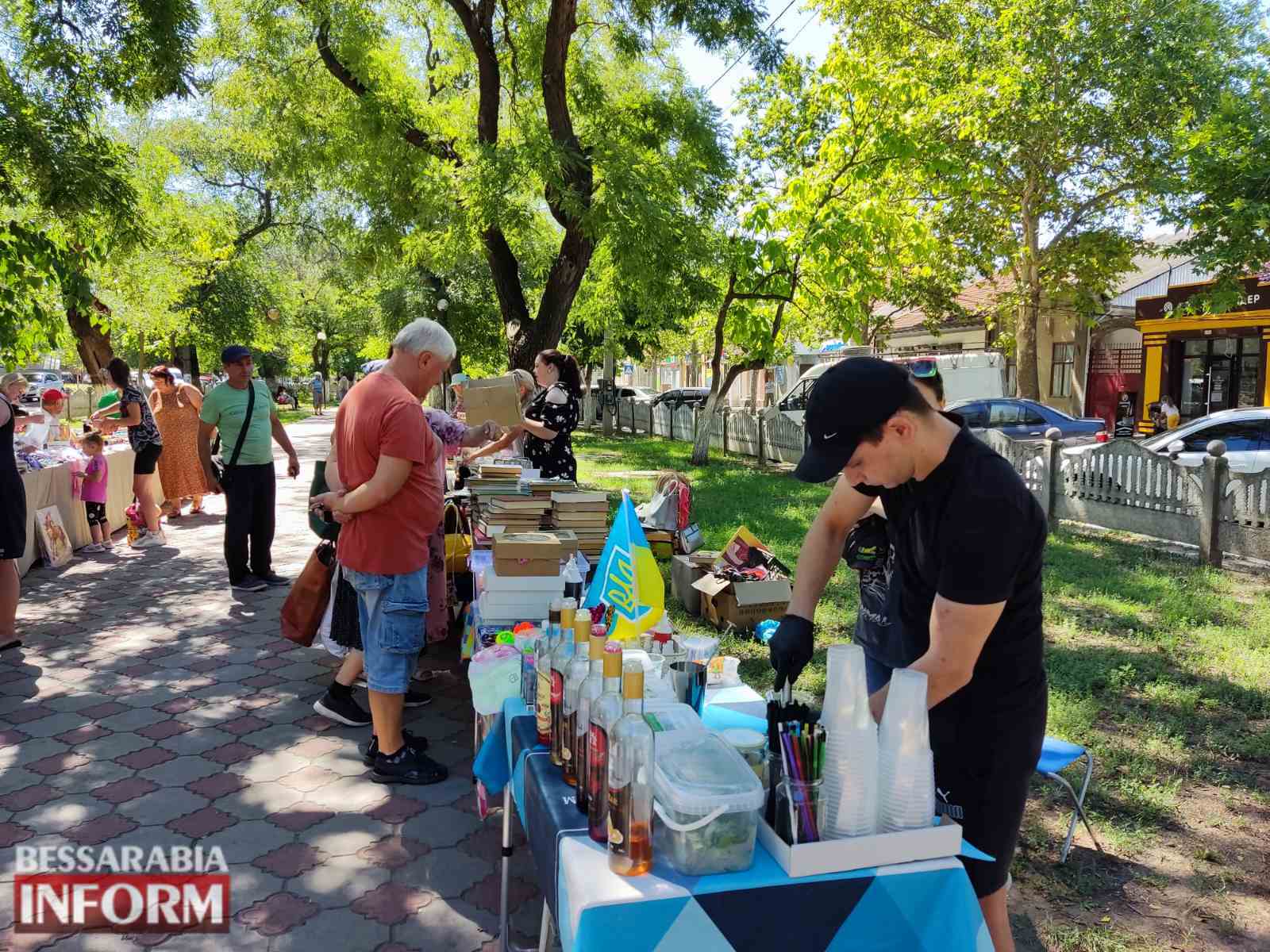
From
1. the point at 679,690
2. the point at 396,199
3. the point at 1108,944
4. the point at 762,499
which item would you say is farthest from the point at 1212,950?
the point at 396,199

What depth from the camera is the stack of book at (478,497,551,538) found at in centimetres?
478

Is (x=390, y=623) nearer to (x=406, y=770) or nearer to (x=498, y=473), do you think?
(x=406, y=770)

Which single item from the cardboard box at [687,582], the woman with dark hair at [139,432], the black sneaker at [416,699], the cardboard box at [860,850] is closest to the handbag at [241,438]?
the woman with dark hair at [139,432]

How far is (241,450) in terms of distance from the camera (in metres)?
6.59

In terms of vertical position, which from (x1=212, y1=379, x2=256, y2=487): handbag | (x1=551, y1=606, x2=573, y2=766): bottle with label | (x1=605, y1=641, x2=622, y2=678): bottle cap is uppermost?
(x1=212, y1=379, x2=256, y2=487): handbag

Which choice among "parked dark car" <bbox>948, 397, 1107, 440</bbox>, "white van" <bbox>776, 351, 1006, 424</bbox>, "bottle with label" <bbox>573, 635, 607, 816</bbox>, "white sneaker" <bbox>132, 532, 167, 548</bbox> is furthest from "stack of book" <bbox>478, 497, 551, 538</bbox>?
"white van" <bbox>776, 351, 1006, 424</bbox>

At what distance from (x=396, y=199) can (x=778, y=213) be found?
19.3ft

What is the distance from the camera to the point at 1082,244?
21.3m

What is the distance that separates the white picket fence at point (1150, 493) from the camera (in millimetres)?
8359

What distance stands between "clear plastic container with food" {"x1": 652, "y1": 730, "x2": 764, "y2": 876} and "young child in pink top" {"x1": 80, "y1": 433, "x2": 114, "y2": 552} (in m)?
8.70

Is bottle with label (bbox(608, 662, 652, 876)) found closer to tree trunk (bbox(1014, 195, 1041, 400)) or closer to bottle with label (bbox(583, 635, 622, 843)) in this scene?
bottle with label (bbox(583, 635, 622, 843))

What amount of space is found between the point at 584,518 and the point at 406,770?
1763 mm

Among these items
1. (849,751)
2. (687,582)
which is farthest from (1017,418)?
(849,751)

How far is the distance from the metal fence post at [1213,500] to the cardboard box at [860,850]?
8.38 metres
